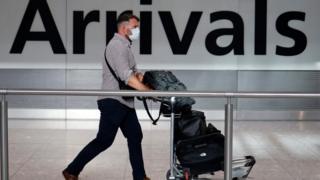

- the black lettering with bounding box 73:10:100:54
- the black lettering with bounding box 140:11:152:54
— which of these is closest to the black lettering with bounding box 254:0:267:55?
the black lettering with bounding box 140:11:152:54

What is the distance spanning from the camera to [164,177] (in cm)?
547

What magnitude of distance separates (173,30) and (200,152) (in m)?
4.94

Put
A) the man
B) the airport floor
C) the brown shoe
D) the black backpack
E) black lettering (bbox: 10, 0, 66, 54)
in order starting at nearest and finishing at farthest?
the black backpack < the man < the brown shoe < the airport floor < black lettering (bbox: 10, 0, 66, 54)

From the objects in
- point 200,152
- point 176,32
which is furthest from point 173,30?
point 200,152

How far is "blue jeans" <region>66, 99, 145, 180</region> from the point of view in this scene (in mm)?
4680

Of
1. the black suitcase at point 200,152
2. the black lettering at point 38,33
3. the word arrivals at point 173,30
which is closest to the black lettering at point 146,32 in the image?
the word arrivals at point 173,30

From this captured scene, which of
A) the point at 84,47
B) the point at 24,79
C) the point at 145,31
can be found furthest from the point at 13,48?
the point at 145,31

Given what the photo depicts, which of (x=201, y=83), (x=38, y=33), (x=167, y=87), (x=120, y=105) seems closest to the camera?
(x=167, y=87)

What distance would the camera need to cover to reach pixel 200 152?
4.37 meters

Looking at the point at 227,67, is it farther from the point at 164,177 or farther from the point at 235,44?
the point at 164,177

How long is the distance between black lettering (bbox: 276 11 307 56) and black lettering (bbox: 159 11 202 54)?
1.40 meters

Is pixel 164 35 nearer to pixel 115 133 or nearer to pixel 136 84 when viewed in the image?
pixel 115 133

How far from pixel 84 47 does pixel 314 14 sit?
3954mm

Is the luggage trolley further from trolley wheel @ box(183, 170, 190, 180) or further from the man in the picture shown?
the man
